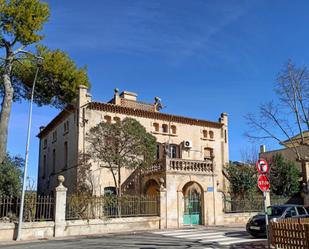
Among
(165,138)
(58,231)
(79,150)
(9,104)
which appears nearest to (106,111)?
(79,150)

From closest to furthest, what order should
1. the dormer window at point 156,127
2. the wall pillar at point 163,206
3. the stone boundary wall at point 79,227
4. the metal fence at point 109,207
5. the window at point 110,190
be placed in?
the stone boundary wall at point 79,227
the metal fence at point 109,207
the wall pillar at point 163,206
the window at point 110,190
the dormer window at point 156,127

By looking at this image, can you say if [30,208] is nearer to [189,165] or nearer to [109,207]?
[109,207]

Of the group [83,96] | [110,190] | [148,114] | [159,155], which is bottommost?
[110,190]

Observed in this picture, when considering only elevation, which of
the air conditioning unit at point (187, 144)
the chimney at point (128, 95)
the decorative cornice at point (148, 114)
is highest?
the chimney at point (128, 95)

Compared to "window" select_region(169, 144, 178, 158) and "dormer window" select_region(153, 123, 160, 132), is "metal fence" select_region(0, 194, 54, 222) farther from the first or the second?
"window" select_region(169, 144, 178, 158)

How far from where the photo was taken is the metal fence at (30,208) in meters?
18.9

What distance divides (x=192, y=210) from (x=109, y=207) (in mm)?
6606

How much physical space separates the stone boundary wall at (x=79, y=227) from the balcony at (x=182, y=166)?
3668 mm

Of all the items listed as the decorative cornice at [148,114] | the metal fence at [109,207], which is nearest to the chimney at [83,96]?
the decorative cornice at [148,114]

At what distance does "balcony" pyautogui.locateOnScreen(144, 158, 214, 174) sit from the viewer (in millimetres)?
25453

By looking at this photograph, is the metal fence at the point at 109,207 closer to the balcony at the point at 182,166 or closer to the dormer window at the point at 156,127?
the balcony at the point at 182,166

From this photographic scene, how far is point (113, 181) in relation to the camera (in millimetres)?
29672

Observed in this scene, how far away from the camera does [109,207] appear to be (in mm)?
22062

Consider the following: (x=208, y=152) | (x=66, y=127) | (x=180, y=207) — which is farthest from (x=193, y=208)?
(x=66, y=127)
